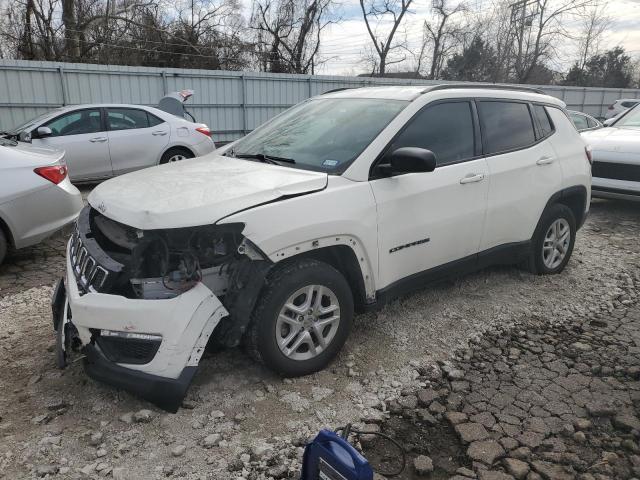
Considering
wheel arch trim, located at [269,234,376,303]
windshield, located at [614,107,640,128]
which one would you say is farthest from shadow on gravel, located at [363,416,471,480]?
windshield, located at [614,107,640,128]

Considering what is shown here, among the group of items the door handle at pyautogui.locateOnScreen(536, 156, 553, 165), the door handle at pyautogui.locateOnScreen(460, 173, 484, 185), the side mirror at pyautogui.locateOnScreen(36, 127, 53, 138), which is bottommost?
the side mirror at pyautogui.locateOnScreen(36, 127, 53, 138)

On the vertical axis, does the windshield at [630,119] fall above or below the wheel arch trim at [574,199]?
above

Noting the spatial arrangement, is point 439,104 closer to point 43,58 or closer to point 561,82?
point 43,58

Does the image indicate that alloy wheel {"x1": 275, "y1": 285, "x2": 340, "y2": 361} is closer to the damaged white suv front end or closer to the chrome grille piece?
the damaged white suv front end

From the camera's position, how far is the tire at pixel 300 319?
9.61 feet

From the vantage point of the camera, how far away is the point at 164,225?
2.66m

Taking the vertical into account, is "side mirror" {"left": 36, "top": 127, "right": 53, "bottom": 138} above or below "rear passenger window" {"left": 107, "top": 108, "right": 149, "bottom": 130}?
below

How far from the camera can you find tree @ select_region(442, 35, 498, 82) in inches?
1414

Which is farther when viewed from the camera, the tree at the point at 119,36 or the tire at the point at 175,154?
the tree at the point at 119,36

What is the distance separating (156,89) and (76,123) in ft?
20.4

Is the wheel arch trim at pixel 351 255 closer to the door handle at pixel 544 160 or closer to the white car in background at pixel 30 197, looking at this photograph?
the door handle at pixel 544 160

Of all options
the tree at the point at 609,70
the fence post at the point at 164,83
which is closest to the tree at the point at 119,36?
the fence post at the point at 164,83

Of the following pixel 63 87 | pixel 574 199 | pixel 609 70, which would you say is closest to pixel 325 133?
pixel 574 199

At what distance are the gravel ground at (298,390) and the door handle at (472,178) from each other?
3.55ft
